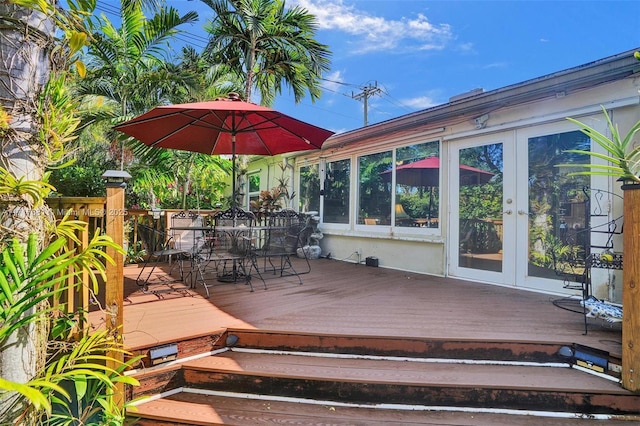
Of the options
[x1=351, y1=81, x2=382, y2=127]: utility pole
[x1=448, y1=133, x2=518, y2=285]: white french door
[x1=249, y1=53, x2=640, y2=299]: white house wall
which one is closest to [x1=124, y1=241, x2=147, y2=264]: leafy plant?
[x1=249, y1=53, x2=640, y2=299]: white house wall

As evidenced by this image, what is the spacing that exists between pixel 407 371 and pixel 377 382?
28 cm

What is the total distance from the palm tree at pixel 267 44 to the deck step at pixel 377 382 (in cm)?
Result: 625

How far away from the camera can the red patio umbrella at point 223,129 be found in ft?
11.5

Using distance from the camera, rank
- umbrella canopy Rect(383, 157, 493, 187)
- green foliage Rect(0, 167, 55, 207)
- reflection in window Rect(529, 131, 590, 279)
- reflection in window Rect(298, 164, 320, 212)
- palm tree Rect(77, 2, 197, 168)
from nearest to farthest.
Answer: green foliage Rect(0, 167, 55, 207), reflection in window Rect(529, 131, 590, 279), umbrella canopy Rect(383, 157, 493, 187), palm tree Rect(77, 2, 197, 168), reflection in window Rect(298, 164, 320, 212)

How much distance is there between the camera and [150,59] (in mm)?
7355

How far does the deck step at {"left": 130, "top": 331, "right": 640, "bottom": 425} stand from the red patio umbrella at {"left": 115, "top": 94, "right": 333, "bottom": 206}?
87.5 inches

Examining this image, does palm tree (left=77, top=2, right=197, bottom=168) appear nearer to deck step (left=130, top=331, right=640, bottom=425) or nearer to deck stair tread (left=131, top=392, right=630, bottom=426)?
deck step (left=130, top=331, right=640, bottom=425)

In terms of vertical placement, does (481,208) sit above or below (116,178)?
below

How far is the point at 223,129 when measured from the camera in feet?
14.5

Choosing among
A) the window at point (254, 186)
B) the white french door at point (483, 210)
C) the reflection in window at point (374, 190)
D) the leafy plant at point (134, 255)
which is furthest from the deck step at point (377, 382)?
the window at point (254, 186)

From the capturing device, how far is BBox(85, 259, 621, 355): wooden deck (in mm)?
2637

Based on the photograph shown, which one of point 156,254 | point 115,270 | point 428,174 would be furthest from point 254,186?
point 115,270

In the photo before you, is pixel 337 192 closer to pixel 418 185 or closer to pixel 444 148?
pixel 418 185

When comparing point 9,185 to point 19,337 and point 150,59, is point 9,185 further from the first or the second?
point 150,59
